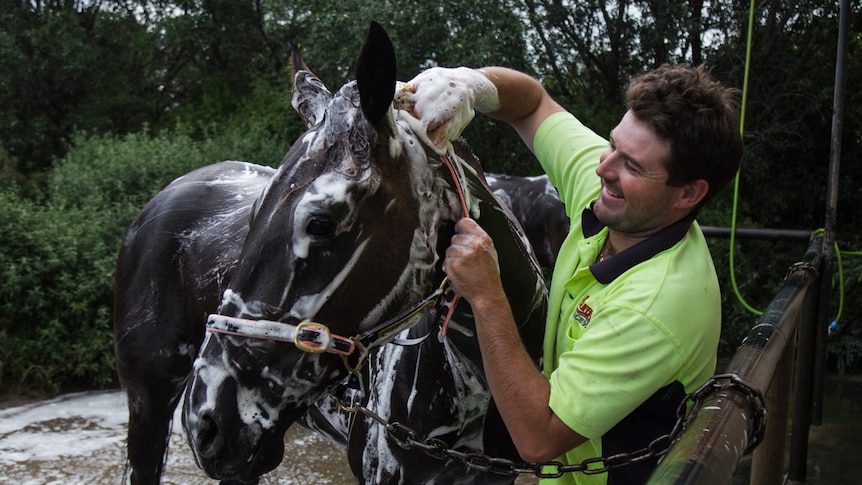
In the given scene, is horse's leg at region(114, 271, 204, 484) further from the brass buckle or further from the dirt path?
the brass buckle

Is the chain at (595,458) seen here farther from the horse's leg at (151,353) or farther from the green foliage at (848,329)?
the green foliage at (848,329)

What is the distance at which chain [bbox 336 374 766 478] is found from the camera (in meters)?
1.34

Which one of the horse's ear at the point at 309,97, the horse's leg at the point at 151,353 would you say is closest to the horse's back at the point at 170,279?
the horse's leg at the point at 151,353

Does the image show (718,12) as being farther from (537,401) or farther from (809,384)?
(537,401)

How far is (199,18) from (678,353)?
38.3 feet

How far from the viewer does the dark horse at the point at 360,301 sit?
60.2 inches

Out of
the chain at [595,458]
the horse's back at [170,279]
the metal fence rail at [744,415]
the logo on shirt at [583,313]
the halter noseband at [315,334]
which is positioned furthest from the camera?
the horse's back at [170,279]

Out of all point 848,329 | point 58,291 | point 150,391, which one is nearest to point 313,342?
point 150,391

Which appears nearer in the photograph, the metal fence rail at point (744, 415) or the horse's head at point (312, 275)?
the metal fence rail at point (744, 415)

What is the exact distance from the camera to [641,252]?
1.71 m

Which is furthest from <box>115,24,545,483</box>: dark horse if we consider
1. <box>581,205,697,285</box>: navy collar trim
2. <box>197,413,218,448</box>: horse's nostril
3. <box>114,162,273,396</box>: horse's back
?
<box>114,162,273,396</box>: horse's back

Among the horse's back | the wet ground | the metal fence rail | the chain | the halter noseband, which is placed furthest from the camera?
the wet ground

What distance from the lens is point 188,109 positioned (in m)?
11.7

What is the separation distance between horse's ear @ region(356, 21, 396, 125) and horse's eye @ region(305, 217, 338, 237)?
0.80 feet
